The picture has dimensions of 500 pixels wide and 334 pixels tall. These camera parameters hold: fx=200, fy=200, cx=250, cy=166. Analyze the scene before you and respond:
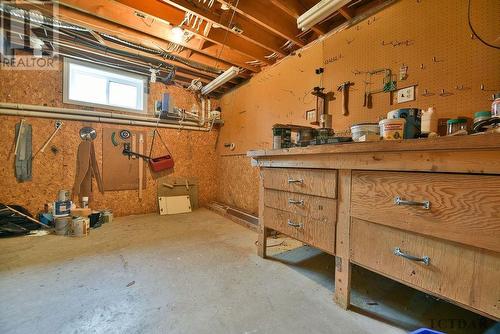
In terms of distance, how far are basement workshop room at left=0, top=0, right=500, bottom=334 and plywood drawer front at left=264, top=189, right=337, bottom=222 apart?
0.4 inches

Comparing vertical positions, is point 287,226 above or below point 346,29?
below

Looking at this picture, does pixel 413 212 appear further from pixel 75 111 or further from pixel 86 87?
pixel 86 87

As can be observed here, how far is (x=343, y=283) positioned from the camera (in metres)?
1.07

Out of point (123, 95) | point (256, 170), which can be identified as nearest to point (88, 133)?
point (123, 95)

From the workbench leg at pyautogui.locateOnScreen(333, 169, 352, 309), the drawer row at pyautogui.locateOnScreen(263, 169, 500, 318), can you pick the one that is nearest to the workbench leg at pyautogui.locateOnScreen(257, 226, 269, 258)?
the drawer row at pyautogui.locateOnScreen(263, 169, 500, 318)

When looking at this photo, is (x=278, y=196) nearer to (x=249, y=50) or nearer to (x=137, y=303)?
(x=137, y=303)

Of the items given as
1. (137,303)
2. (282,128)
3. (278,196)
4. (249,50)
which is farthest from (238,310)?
(249,50)

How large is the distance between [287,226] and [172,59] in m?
2.70

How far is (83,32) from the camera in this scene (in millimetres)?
2297

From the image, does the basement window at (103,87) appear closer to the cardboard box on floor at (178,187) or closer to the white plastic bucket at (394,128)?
the cardboard box on floor at (178,187)

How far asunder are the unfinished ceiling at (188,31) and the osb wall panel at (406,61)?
21cm

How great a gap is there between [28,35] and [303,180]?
3338mm

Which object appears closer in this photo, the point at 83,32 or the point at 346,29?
the point at 346,29

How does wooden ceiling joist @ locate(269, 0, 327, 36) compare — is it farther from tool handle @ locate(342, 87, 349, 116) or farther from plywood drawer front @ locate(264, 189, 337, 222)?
plywood drawer front @ locate(264, 189, 337, 222)
